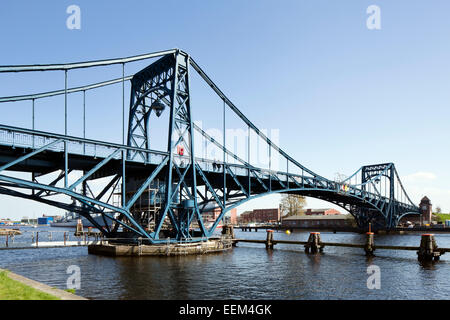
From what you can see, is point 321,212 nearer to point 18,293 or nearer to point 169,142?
point 169,142

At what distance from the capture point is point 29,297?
38.7 ft

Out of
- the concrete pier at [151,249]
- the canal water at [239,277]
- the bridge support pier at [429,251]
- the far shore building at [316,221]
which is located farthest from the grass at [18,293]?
the far shore building at [316,221]

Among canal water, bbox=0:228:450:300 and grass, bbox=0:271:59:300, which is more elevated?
grass, bbox=0:271:59:300

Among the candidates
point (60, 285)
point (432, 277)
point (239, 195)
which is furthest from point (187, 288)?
point (239, 195)

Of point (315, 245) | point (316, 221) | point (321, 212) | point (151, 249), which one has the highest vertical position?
point (151, 249)

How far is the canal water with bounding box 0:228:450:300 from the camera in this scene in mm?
21500

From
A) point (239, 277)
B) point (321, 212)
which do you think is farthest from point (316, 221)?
point (239, 277)

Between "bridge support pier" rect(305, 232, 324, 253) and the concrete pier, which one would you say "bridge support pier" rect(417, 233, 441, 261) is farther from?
the concrete pier

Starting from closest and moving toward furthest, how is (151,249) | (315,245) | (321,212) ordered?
(151,249), (315,245), (321,212)

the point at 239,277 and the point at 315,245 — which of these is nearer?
the point at 239,277

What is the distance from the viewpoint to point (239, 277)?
27219 mm

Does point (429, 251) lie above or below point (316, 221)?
above

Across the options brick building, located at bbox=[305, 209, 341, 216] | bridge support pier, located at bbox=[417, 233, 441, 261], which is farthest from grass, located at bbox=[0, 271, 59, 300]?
brick building, located at bbox=[305, 209, 341, 216]

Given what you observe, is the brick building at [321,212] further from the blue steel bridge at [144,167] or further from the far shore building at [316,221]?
the blue steel bridge at [144,167]
